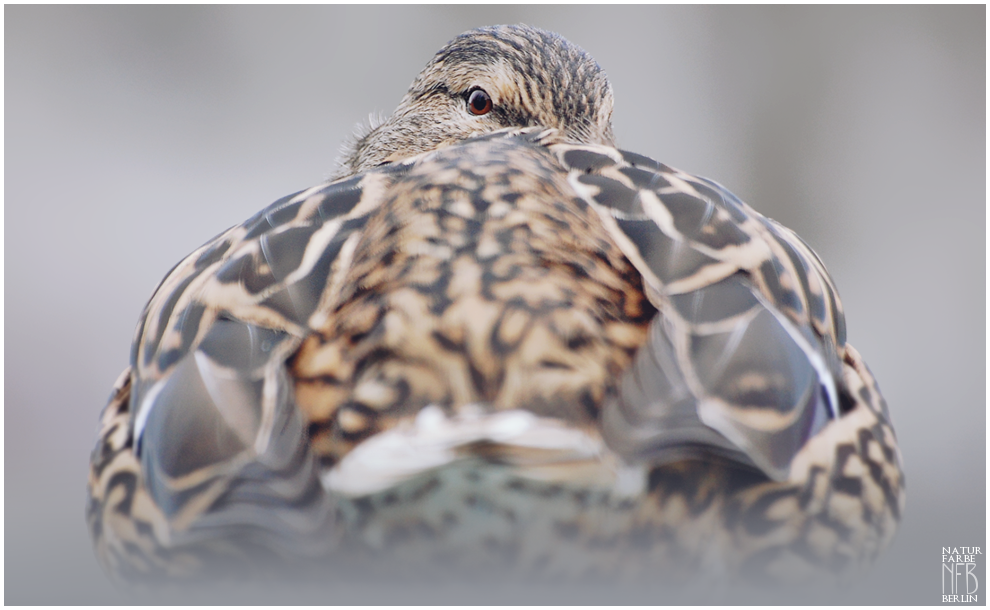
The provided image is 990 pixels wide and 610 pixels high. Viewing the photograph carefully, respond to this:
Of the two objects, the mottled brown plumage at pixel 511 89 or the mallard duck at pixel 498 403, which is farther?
the mottled brown plumage at pixel 511 89

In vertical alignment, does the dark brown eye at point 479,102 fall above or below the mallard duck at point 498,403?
above

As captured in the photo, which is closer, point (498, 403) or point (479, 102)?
point (498, 403)

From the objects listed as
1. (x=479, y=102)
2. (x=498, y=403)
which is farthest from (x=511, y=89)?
(x=498, y=403)

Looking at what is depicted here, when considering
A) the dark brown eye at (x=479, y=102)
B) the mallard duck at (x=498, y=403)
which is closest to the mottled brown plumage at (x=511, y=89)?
the dark brown eye at (x=479, y=102)

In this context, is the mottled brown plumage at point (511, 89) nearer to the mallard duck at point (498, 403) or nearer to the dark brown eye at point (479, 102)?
the dark brown eye at point (479, 102)

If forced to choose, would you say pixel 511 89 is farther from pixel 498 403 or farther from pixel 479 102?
pixel 498 403

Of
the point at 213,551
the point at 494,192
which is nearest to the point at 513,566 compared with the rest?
the point at 213,551

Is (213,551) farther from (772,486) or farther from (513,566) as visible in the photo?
(772,486)
